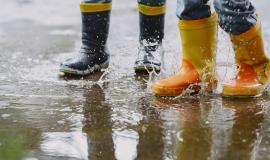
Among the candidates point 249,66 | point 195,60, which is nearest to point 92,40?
point 195,60

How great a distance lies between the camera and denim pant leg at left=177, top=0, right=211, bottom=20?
287 cm

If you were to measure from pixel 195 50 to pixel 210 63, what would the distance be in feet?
0.36

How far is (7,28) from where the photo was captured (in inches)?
213

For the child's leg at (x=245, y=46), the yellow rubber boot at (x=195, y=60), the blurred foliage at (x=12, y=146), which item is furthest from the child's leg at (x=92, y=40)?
the blurred foliage at (x=12, y=146)

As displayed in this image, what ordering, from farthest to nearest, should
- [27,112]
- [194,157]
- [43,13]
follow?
[43,13], [27,112], [194,157]

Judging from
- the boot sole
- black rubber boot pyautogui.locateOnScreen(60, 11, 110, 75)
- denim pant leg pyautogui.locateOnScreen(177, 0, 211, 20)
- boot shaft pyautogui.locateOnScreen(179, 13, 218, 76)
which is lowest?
the boot sole

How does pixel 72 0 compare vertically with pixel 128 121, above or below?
below

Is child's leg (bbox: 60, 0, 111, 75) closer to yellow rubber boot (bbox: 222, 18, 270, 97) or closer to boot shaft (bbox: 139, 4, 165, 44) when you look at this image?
boot shaft (bbox: 139, 4, 165, 44)

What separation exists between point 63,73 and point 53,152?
1.45m

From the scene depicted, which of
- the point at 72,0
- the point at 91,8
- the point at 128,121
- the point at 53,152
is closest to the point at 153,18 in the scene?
the point at 91,8

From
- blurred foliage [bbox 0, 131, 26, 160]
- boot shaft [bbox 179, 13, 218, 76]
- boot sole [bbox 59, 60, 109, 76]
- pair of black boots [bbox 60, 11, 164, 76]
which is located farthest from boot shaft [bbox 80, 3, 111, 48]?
blurred foliage [bbox 0, 131, 26, 160]

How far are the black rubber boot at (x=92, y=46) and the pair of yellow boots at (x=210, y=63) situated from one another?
71 cm

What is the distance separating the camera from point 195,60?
300 cm

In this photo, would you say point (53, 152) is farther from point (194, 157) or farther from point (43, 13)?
point (43, 13)
